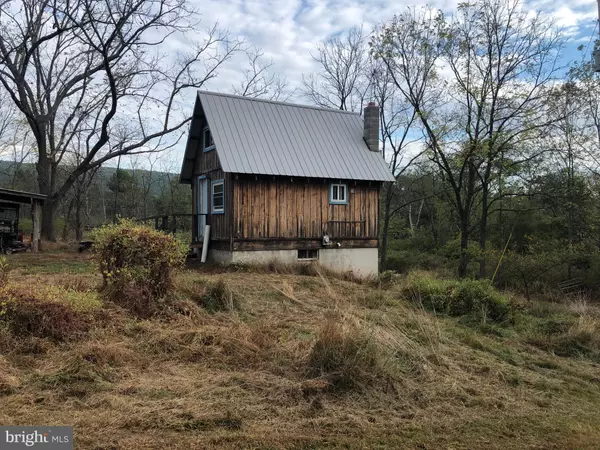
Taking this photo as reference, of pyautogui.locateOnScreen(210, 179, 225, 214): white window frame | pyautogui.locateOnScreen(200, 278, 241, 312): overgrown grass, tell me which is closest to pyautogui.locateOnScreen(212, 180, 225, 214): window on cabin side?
pyautogui.locateOnScreen(210, 179, 225, 214): white window frame

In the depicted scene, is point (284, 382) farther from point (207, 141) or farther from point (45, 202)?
point (45, 202)

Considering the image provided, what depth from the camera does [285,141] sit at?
17.0 metres

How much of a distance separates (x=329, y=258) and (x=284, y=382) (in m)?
12.6

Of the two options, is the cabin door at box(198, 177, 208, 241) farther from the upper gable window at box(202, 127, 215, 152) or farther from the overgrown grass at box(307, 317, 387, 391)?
the overgrown grass at box(307, 317, 387, 391)

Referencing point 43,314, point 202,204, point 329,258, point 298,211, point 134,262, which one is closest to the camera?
point 43,314

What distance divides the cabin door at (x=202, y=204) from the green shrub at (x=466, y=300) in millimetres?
9956

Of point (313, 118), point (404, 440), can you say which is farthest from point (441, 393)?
point (313, 118)

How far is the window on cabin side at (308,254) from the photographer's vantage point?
16781 millimetres

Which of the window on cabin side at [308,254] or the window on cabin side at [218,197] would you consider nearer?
the window on cabin side at [218,197]

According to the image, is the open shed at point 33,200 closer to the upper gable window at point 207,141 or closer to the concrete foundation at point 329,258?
the upper gable window at point 207,141

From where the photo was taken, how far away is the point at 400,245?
36.8 m

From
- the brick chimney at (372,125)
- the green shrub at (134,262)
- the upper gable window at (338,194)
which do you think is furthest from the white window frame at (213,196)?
Answer: the green shrub at (134,262)

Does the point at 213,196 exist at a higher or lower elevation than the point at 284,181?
lower

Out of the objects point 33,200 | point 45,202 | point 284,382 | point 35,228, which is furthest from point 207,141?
point 284,382
